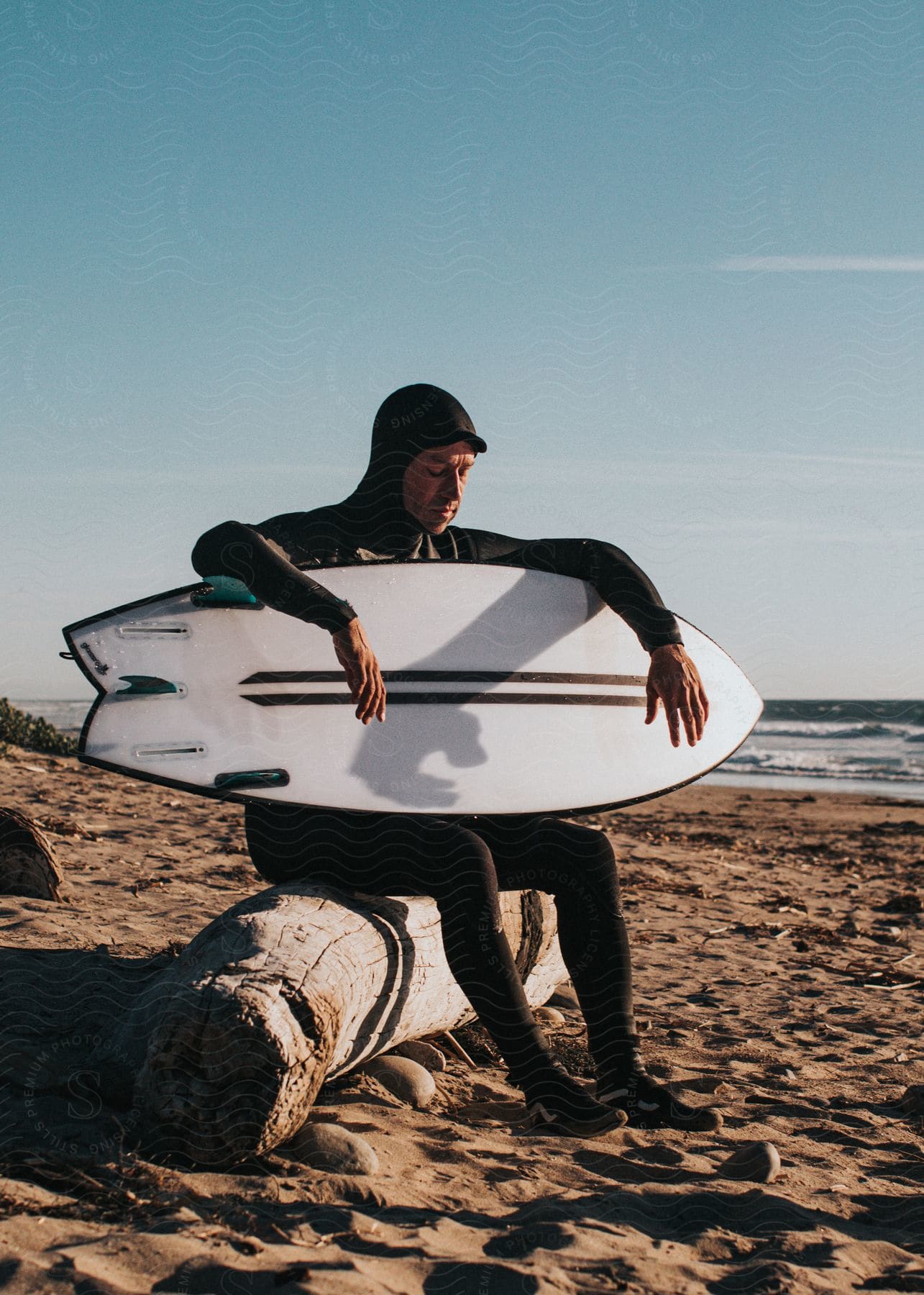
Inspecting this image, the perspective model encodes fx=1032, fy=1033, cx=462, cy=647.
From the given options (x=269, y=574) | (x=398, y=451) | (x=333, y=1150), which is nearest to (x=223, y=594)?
(x=269, y=574)

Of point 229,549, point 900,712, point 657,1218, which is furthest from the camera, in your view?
point 900,712

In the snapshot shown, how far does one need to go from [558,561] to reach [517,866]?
3.91 feet

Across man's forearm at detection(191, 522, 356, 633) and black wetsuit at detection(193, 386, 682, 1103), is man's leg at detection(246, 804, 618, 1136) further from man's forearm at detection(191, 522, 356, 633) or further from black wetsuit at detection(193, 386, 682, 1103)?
man's forearm at detection(191, 522, 356, 633)

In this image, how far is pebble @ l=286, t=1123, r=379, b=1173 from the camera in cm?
224

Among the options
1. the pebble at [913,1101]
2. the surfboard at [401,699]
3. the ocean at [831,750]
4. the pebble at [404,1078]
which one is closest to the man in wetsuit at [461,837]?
the surfboard at [401,699]

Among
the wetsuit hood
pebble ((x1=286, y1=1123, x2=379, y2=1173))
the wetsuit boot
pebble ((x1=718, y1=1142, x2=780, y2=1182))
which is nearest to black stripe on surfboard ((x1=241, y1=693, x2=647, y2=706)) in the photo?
the wetsuit hood

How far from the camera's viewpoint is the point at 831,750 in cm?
2366

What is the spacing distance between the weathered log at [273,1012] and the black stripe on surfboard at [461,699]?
0.72 metres

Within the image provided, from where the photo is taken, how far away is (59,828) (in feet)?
18.8

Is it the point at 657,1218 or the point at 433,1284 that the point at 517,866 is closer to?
the point at 657,1218

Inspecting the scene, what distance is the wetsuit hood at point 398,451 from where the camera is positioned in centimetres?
322

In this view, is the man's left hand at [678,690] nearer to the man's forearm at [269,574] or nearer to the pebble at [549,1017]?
the man's forearm at [269,574]

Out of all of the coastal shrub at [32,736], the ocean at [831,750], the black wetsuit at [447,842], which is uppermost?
the black wetsuit at [447,842]

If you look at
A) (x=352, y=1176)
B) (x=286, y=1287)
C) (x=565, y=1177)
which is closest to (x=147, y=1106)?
(x=352, y=1176)
